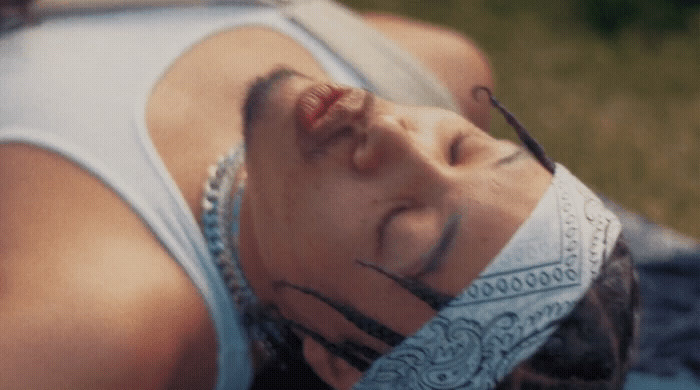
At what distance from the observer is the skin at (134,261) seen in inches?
47.5

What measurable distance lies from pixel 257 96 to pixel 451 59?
0.81 m

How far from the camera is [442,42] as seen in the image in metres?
2.04

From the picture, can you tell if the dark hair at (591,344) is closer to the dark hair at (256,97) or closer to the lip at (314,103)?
the lip at (314,103)

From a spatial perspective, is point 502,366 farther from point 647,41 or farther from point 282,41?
point 647,41

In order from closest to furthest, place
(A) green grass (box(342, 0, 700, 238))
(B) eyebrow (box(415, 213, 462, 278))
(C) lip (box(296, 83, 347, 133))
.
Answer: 1. (B) eyebrow (box(415, 213, 462, 278))
2. (C) lip (box(296, 83, 347, 133))
3. (A) green grass (box(342, 0, 700, 238))

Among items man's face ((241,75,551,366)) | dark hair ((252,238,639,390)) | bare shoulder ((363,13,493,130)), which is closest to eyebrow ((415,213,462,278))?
man's face ((241,75,551,366))

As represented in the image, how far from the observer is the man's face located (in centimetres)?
117

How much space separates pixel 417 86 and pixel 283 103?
57 centimetres

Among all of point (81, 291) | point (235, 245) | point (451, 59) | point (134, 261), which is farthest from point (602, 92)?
point (81, 291)

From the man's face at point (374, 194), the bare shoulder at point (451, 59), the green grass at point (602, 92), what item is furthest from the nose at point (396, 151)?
the green grass at point (602, 92)

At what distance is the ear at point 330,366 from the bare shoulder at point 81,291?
0.20 meters

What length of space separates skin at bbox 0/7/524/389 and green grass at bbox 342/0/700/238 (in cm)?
127

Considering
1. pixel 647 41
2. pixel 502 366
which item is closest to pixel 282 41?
pixel 502 366

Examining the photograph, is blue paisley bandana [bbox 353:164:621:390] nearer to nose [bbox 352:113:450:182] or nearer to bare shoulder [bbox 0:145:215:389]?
nose [bbox 352:113:450:182]
